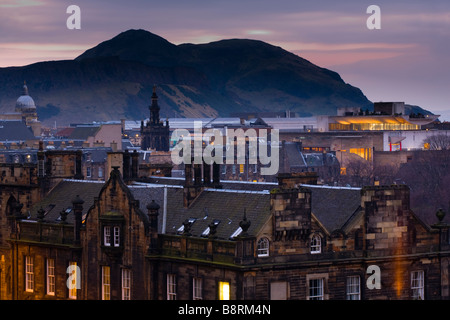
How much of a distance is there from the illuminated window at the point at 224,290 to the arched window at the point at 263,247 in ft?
8.19

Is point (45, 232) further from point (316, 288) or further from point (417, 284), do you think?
point (417, 284)

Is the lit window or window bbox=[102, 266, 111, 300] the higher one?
the lit window

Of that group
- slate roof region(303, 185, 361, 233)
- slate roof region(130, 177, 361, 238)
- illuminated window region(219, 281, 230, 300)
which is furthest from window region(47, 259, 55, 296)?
slate roof region(303, 185, 361, 233)

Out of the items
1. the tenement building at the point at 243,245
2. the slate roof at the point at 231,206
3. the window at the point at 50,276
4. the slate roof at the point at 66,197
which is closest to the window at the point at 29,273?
the tenement building at the point at 243,245

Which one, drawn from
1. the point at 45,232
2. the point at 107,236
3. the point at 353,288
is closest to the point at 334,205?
the point at 353,288

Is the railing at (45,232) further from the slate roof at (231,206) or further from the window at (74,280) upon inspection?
the slate roof at (231,206)

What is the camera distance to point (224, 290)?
262ft

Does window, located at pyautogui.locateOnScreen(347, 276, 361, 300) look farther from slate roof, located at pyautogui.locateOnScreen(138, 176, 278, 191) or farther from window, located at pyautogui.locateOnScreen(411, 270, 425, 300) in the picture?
slate roof, located at pyautogui.locateOnScreen(138, 176, 278, 191)

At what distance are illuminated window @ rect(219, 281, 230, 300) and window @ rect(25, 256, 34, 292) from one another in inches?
844

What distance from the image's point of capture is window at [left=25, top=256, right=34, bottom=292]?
320 feet

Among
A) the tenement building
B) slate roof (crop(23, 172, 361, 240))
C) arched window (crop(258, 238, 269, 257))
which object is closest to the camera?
arched window (crop(258, 238, 269, 257))

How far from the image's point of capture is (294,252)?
81.0 metres
